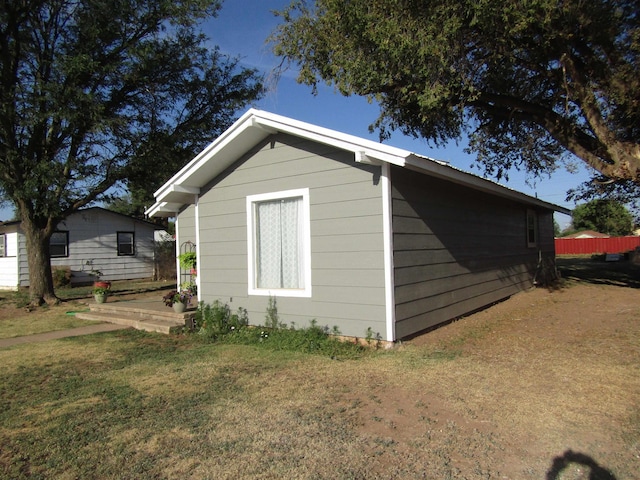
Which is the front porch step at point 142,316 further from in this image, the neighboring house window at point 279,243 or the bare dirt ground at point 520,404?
the bare dirt ground at point 520,404

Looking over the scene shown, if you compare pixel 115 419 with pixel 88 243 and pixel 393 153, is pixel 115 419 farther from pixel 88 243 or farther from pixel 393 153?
pixel 88 243

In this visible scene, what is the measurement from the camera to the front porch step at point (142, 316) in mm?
8812

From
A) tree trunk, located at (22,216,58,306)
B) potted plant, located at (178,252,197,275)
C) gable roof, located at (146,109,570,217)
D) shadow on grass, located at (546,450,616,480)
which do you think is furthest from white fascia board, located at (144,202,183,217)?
shadow on grass, located at (546,450,616,480)

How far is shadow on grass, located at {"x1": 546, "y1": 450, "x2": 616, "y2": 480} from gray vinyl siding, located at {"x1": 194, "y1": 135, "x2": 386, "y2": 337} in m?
3.34

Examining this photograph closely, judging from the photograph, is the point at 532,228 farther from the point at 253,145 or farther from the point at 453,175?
the point at 253,145

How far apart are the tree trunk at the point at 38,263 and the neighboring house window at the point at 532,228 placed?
13823 mm

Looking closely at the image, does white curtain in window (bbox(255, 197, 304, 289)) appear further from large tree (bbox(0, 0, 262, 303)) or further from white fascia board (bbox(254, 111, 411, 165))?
large tree (bbox(0, 0, 262, 303))

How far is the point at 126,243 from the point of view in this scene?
21.1m

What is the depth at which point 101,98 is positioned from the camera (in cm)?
1279

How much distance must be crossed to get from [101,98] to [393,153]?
32.7 feet

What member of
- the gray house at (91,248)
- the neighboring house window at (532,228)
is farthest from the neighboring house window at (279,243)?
the gray house at (91,248)

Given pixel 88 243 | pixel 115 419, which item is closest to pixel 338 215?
pixel 115 419

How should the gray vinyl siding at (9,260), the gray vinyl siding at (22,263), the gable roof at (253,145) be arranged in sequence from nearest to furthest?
the gable roof at (253,145) < the gray vinyl siding at (22,263) < the gray vinyl siding at (9,260)

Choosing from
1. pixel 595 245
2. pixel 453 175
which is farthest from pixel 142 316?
pixel 595 245
